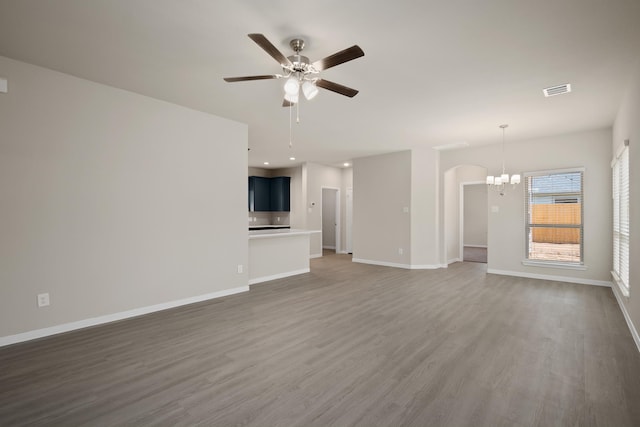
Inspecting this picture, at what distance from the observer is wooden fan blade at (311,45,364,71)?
2.13 metres

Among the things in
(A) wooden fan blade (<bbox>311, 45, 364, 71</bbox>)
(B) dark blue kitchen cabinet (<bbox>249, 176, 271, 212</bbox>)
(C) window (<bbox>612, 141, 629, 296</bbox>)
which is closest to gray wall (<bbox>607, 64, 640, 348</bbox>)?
(C) window (<bbox>612, 141, 629, 296</bbox>)

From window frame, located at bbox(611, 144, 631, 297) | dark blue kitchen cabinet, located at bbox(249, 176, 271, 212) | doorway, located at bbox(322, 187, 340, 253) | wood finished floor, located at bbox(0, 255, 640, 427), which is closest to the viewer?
wood finished floor, located at bbox(0, 255, 640, 427)

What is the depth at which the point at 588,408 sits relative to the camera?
6.72 ft

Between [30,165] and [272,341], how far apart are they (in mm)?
3022

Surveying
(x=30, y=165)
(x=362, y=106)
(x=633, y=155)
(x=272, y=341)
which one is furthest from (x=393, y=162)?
(x=30, y=165)

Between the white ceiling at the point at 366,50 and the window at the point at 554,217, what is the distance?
146 cm

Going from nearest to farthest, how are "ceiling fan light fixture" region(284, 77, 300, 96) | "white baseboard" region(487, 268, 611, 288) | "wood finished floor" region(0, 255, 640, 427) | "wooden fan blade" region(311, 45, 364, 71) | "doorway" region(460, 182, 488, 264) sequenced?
"wood finished floor" region(0, 255, 640, 427), "wooden fan blade" region(311, 45, 364, 71), "ceiling fan light fixture" region(284, 77, 300, 96), "white baseboard" region(487, 268, 611, 288), "doorway" region(460, 182, 488, 264)

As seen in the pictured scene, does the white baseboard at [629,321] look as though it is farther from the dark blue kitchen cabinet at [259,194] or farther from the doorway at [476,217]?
the dark blue kitchen cabinet at [259,194]

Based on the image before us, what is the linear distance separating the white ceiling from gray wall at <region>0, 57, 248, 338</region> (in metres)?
0.32

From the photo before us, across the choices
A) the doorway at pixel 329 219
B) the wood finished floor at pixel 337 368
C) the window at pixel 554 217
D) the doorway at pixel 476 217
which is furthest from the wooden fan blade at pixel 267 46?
the doorway at pixel 476 217

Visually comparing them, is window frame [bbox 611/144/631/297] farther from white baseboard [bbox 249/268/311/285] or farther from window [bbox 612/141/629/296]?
white baseboard [bbox 249/268/311/285]

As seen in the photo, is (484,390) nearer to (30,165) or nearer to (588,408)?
(588,408)

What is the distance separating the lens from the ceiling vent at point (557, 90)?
3531 mm

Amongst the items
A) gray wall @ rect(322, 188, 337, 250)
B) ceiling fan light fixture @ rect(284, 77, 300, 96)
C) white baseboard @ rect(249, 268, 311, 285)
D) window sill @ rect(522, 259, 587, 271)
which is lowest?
white baseboard @ rect(249, 268, 311, 285)
